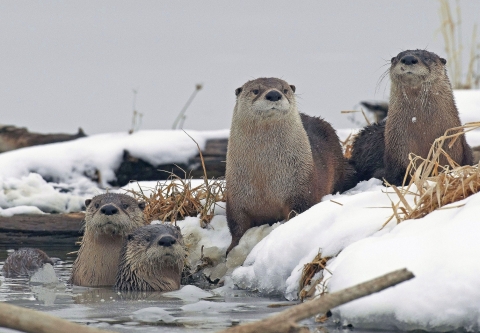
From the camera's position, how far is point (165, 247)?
4.59 metres

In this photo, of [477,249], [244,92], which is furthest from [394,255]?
[244,92]

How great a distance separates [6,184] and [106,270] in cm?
238

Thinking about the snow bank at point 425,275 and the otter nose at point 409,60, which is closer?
the snow bank at point 425,275

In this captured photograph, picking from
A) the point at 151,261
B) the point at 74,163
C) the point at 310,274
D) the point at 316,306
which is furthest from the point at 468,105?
the point at 316,306

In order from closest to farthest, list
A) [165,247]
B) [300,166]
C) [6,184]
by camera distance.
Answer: [165,247] → [300,166] → [6,184]

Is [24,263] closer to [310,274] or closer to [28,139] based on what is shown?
[310,274]

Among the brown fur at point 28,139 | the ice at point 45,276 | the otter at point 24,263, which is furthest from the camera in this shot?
the brown fur at point 28,139

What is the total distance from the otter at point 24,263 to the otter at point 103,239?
12.3 inches

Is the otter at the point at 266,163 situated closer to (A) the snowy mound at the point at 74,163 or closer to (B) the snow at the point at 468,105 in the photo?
→ (A) the snowy mound at the point at 74,163

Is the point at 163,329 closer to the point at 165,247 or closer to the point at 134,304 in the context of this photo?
the point at 134,304

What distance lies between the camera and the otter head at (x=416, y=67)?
4953 millimetres

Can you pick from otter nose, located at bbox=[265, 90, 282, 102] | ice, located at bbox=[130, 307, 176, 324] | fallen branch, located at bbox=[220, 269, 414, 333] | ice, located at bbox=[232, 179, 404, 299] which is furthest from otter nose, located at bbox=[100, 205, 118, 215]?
fallen branch, located at bbox=[220, 269, 414, 333]

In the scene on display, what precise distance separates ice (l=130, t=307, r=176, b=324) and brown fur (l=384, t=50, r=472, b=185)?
198 centimetres

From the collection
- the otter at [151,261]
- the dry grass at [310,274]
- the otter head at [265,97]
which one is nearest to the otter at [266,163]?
the otter head at [265,97]
